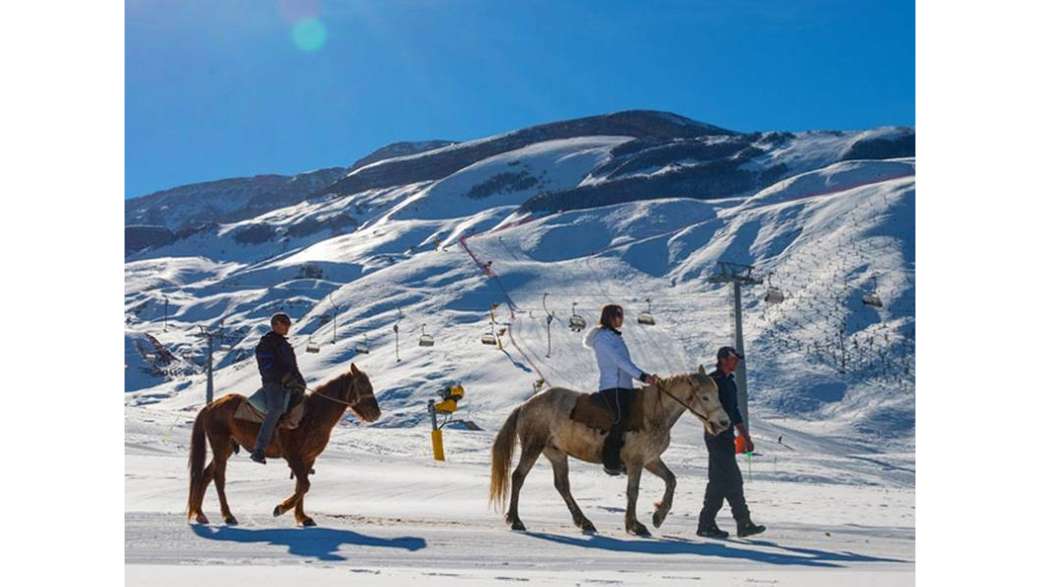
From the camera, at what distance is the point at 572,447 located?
9.88m

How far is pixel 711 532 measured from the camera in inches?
381

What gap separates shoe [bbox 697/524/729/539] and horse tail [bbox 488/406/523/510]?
1.83 m

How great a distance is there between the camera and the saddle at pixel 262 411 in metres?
9.93

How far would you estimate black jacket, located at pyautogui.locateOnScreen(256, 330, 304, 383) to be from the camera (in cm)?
988

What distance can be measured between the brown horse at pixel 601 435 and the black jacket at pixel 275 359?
6.70 ft

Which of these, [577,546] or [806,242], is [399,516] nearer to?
[577,546]

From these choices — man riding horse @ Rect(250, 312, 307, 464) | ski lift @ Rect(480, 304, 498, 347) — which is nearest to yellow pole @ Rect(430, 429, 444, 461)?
man riding horse @ Rect(250, 312, 307, 464)

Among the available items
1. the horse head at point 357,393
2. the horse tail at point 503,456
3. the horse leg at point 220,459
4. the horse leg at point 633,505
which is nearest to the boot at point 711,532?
the horse leg at point 633,505

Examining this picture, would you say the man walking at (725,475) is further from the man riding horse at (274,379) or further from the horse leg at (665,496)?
the man riding horse at (274,379)

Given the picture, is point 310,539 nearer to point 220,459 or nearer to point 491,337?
point 220,459

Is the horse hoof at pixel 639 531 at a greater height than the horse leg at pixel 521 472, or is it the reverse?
the horse leg at pixel 521 472

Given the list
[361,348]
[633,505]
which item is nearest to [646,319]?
[361,348]
